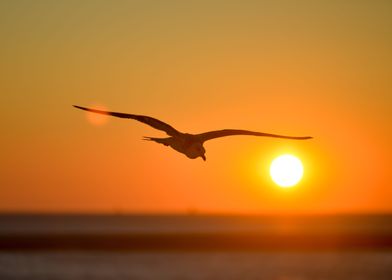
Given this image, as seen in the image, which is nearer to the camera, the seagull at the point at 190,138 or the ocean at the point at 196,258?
the seagull at the point at 190,138

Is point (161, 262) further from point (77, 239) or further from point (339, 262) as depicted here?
point (77, 239)

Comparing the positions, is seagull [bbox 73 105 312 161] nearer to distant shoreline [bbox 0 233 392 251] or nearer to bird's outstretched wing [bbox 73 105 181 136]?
bird's outstretched wing [bbox 73 105 181 136]

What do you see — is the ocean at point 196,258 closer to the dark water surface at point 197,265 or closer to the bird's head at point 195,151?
the dark water surface at point 197,265

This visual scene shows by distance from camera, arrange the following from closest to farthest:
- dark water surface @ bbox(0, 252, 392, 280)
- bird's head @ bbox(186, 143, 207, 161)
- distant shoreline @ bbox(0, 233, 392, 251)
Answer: bird's head @ bbox(186, 143, 207, 161)
dark water surface @ bbox(0, 252, 392, 280)
distant shoreline @ bbox(0, 233, 392, 251)

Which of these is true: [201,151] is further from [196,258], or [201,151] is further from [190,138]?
[196,258]

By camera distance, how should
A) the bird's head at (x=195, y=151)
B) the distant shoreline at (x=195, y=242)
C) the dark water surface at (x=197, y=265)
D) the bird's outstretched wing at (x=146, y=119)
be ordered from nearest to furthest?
the bird's outstretched wing at (x=146, y=119) → the bird's head at (x=195, y=151) → the dark water surface at (x=197, y=265) → the distant shoreline at (x=195, y=242)

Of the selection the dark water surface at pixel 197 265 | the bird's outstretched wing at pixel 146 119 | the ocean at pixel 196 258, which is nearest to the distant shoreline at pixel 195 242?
the ocean at pixel 196 258

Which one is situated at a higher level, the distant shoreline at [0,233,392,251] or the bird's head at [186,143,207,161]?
the distant shoreline at [0,233,392,251]

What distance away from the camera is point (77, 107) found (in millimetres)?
24922

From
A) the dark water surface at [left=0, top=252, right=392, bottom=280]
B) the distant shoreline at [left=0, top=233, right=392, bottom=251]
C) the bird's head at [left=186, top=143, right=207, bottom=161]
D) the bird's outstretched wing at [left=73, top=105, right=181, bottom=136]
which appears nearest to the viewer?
the bird's outstretched wing at [left=73, top=105, right=181, bottom=136]

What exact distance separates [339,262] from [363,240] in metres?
22.1

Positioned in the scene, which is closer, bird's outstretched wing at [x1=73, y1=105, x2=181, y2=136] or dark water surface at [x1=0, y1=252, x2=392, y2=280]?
bird's outstretched wing at [x1=73, y1=105, x2=181, y2=136]

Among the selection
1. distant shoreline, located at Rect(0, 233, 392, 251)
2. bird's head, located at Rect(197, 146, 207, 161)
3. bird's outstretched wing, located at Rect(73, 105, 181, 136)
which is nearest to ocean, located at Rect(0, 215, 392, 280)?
distant shoreline, located at Rect(0, 233, 392, 251)

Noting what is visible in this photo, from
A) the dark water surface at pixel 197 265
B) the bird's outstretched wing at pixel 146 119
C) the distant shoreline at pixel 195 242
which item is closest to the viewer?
the bird's outstretched wing at pixel 146 119
